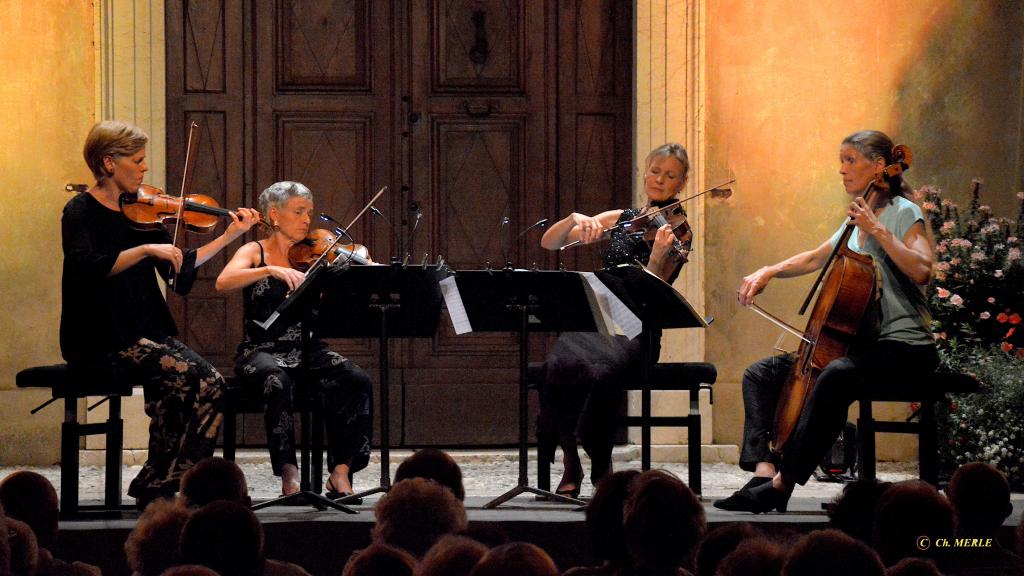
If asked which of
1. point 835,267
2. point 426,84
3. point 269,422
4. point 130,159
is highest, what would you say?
point 426,84

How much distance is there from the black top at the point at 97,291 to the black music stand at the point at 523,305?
4.19 feet

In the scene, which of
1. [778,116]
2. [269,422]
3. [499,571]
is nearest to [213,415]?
[269,422]

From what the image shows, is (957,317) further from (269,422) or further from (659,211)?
(269,422)

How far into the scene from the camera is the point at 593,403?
5.13 metres

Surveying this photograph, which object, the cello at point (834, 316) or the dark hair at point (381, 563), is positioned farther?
the cello at point (834, 316)

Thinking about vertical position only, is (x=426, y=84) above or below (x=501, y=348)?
above

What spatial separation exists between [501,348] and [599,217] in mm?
1817

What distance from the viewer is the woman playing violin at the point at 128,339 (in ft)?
15.9

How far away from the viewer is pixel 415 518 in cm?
270

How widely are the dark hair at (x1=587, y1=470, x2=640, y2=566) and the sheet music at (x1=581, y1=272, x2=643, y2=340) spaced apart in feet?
5.58

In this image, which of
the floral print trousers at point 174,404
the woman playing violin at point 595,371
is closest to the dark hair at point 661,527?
the woman playing violin at point 595,371

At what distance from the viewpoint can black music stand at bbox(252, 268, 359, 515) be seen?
4.46 metres

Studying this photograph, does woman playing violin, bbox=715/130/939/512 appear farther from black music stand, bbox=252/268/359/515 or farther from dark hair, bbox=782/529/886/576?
dark hair, bbox=782/529/886/576

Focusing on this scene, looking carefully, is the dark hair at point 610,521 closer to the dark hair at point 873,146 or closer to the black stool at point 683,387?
the black stool at point 683,387
